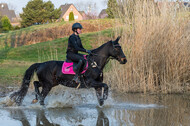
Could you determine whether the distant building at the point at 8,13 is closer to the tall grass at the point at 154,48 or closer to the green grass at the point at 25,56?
the green grass at the point at 25,56

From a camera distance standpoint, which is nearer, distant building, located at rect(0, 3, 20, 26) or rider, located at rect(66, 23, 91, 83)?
rider, located at rect(66, 23, 91, 83)

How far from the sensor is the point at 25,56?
68.5 ft

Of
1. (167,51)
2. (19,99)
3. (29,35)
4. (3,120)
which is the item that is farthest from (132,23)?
(29,35)

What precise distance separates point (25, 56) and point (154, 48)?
45.0ft

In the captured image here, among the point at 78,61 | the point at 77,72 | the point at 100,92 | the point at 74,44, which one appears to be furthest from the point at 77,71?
the point at 100,92

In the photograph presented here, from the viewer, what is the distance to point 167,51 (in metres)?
9.19

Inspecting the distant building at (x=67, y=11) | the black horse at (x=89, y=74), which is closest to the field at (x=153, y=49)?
the black horse at (x=89, y=74)

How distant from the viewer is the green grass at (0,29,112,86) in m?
13.3

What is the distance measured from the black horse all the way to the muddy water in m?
0.41

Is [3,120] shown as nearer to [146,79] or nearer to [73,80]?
[73,80]

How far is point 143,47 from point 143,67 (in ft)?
2.18

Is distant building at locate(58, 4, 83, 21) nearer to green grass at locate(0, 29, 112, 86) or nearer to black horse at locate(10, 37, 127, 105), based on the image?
green grass at locate(0, 29, 112, 86)

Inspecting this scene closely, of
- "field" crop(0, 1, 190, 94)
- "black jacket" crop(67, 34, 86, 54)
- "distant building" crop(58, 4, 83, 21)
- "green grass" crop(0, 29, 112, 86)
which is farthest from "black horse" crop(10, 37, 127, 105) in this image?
"distant building" crop(58, 4, 83, 21)

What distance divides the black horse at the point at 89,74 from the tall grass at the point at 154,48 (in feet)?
6.69
